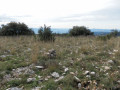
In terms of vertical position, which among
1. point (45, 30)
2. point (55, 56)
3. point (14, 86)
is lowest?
point (14, 86)

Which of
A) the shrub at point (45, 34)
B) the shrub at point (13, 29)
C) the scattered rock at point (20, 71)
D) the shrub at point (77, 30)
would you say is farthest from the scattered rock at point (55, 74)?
the shrub at point (13, 29)

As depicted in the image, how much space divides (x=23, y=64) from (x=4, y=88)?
124 cm

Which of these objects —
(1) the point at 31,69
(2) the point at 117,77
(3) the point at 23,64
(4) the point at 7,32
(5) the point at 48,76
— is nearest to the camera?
(2) the point at 117,77

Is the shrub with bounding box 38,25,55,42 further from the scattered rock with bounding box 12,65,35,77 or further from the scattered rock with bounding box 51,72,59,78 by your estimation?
the scattered rock with bounding box 51,72,59,78

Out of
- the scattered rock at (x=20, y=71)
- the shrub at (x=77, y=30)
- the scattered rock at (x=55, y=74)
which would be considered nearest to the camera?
the scattered rock at (x=55, y=74)

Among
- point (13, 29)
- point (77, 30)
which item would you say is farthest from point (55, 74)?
point (13, 29)

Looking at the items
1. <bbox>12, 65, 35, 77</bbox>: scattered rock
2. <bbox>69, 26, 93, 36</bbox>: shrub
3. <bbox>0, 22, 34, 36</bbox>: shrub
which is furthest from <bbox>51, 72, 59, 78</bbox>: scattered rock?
<bbox>0, 22, 34, 36</bbox>: shrub

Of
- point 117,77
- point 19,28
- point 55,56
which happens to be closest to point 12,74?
point 55,56

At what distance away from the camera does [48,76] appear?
2.87 meters

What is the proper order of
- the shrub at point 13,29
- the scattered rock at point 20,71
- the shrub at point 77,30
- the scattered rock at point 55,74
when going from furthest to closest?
the shrub at point 77,30 → the shrub at point 13,29 → the scattered rock at point 20,71 → the scattered rock at point 55,74

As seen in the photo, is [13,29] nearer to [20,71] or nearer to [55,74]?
[20,71]

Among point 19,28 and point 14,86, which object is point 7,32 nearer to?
point 19,28

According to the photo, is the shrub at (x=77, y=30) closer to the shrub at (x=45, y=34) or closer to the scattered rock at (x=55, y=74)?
the shrub at (x=45, y=34)

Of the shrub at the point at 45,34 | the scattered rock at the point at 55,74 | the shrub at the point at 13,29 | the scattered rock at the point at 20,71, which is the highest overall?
the shrub at the point at 13,29
